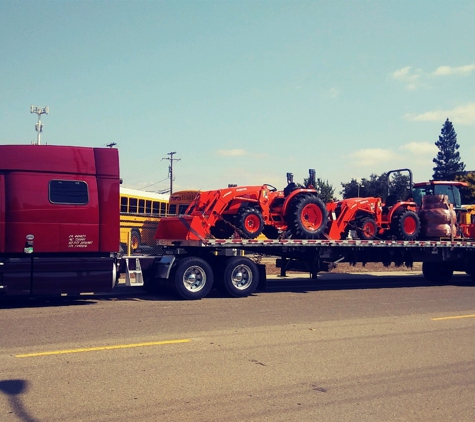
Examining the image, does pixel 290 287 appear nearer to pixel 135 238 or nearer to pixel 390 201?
pixel 390 201

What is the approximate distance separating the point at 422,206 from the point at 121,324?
1212 cm

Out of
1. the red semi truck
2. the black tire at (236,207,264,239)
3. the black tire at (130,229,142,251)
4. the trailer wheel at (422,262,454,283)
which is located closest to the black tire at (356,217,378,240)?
the black tire at (236,207,264,239)

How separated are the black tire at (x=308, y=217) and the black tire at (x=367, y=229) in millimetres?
1753

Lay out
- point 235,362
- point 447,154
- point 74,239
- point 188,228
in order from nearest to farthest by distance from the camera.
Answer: point 235,362 < point 74,239 < point 188,228 < point 447,154

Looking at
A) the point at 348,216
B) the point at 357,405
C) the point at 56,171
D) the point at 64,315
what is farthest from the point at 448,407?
the point at 348,216

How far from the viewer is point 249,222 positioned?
50.5 ft

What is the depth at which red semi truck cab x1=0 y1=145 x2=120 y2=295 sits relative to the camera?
40.5 feet

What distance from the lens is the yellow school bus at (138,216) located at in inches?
741

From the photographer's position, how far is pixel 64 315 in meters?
11.3

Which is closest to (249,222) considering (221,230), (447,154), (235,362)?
(221,230)

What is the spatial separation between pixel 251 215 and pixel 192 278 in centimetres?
230

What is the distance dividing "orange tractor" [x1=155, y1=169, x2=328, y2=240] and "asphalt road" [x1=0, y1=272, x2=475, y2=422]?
2.40 m

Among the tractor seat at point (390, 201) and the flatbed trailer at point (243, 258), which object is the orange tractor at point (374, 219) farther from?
the flatbed trailer at point (243, 258)

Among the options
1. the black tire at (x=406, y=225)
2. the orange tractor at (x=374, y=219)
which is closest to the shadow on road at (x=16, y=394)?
the orange tractor at (x=374, y=219)
